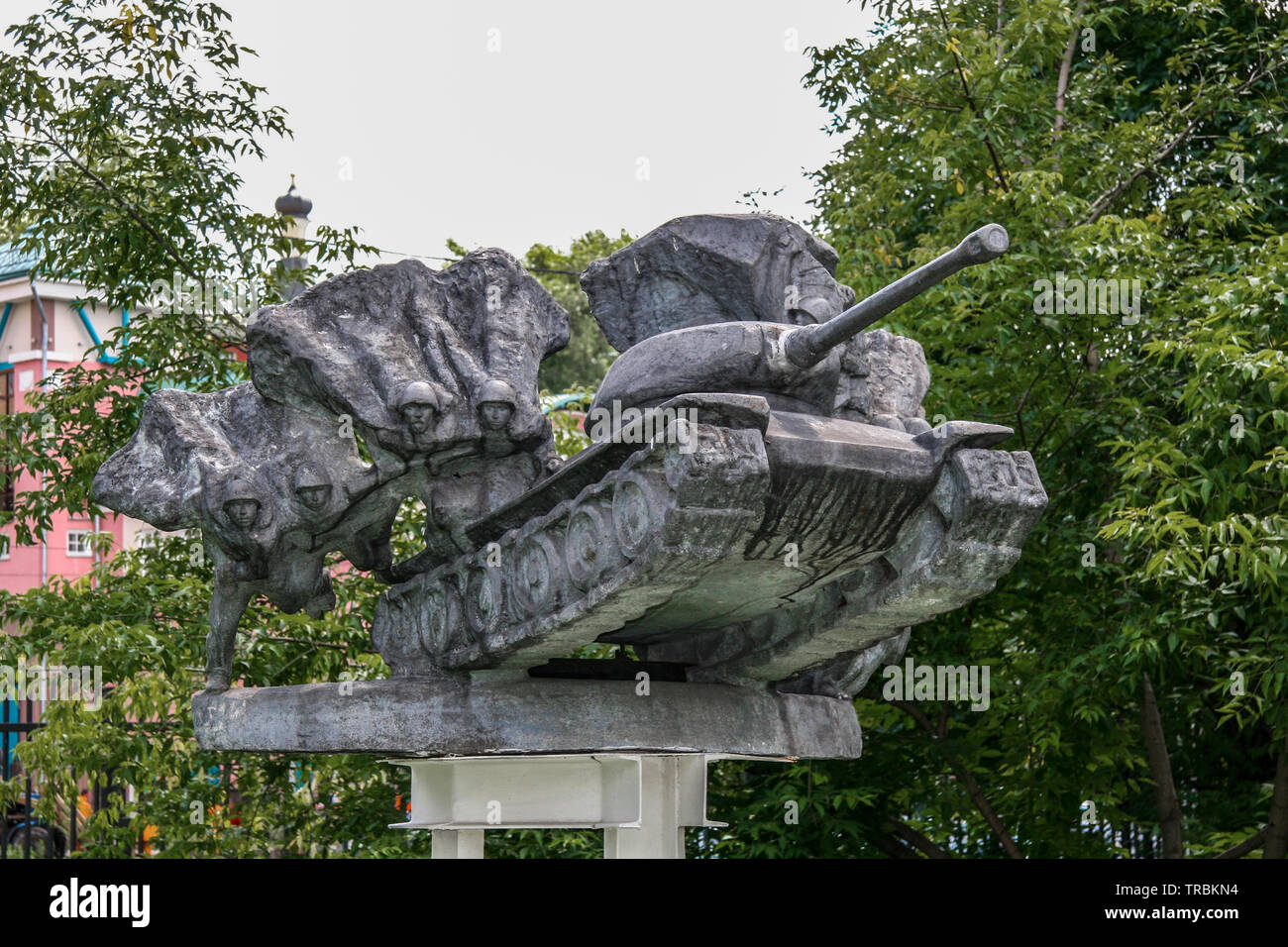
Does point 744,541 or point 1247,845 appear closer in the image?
point 744,541

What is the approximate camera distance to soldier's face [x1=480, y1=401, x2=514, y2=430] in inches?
305

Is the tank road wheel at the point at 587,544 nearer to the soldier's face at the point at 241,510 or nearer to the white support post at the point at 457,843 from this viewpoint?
the soldier's face at the point at 241,510

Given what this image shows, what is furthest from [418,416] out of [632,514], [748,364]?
[748,364]

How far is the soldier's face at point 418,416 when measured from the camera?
7621mm

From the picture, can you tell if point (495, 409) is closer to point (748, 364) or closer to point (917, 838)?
point (748, 364)

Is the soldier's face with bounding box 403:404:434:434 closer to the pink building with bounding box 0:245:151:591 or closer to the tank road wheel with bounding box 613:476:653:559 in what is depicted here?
the tank road wheel with bounding box 613:476:653:559

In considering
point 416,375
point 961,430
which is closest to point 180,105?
point 416,375

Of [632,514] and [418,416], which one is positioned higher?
[418,416]

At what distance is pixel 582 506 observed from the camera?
7133 mm

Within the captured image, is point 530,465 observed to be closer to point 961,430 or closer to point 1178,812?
point 961,430

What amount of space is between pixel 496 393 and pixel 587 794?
1.79m

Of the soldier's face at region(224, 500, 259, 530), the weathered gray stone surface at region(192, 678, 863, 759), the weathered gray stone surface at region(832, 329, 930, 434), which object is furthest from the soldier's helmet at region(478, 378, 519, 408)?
the weathered gray stone surface at region(832, 329, 930, 434)

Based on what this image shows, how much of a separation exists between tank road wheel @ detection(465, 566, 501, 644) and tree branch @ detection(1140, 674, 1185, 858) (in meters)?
5.37

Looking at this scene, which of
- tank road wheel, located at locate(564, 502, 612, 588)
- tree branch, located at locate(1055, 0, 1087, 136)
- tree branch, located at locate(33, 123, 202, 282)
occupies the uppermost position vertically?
tree branch, located at locate(1055, 0, 1087, 136)
